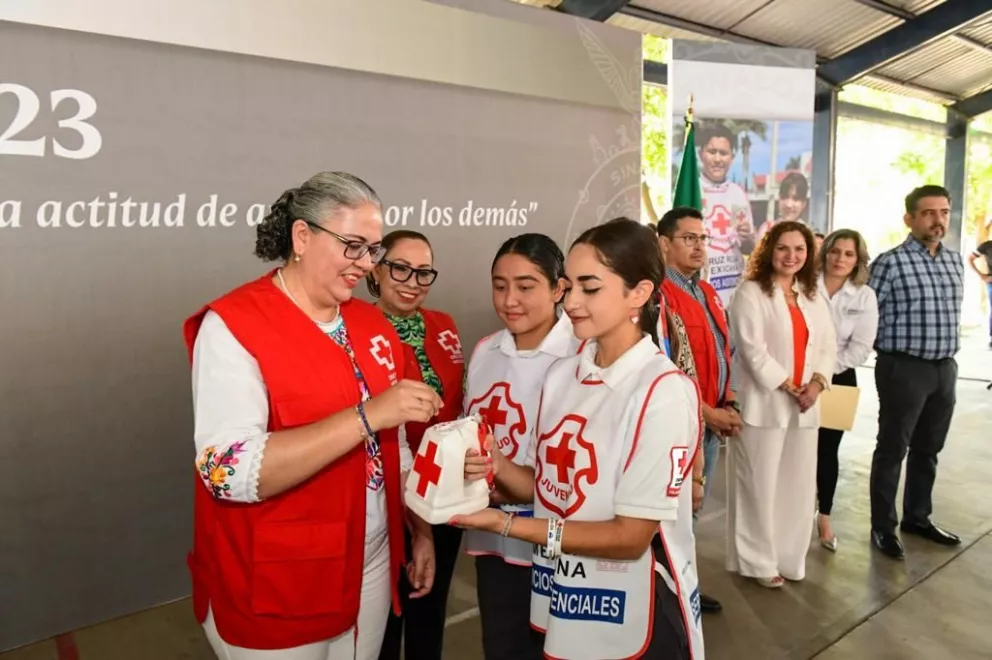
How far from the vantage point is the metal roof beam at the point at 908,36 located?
21.9ft

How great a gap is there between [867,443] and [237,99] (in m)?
5.18

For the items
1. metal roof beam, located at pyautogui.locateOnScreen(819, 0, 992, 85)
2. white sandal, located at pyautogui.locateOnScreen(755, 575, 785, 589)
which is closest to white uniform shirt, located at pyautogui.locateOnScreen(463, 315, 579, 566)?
white sandal, located at pyautogui.locateOnScreen(755, 575, 785, 589)

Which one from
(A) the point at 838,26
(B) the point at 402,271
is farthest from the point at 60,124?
(A) the point at 838,26

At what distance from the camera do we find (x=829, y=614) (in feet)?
9.18

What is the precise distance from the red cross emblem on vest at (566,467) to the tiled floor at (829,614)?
1.52 meters

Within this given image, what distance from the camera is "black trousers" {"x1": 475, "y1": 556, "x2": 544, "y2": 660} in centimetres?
165

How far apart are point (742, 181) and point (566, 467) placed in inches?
197

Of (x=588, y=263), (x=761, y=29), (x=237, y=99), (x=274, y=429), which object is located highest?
(x=761, y=29)

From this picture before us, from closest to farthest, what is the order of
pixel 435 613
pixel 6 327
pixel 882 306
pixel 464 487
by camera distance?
1. pixel 464 487
2. pixel 435 613
3. pixel 6 327
4. pixel 882 306

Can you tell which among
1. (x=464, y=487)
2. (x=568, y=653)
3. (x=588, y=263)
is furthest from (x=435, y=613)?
(x=588, y=263)

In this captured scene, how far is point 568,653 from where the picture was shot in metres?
1.26

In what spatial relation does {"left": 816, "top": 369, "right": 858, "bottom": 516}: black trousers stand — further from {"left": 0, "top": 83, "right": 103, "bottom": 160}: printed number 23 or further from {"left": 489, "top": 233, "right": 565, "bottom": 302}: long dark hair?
{"left": 0, "top": 83, "right": 103, "bottom": 160}: printed number 23

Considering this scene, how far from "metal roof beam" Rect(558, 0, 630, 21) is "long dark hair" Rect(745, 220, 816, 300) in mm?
2533

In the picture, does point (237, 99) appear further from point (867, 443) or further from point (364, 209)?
point (867, 443)
